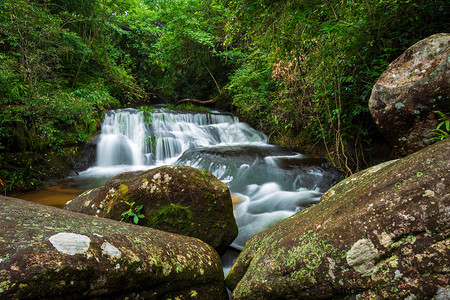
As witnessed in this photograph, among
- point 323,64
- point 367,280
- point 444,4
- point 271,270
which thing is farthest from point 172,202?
point 444,4

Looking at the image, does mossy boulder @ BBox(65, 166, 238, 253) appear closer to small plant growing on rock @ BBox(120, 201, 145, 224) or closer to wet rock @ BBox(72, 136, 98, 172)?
small plant growing on rock @ BBox(120, 201, 145, 224)

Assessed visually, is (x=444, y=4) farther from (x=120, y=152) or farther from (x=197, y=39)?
(x=197, y=39)

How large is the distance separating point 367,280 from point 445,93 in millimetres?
2968

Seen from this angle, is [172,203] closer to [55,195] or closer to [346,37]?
[55,195]

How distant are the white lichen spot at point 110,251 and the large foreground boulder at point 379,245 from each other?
3.51 feet

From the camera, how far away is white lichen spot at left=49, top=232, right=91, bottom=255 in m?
1.30

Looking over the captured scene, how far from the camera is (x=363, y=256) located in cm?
128

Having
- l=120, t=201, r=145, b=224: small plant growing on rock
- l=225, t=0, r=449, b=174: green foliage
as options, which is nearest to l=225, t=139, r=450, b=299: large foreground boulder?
l=120, t=201, r=145, b=224: small plant growing on rock

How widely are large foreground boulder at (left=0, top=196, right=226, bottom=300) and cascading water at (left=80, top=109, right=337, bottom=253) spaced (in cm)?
195

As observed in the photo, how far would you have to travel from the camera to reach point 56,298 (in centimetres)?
120

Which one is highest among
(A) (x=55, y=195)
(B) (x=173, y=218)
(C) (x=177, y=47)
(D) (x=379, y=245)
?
(C) (x=177, y=47)

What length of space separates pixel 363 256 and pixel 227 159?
6.35 meters

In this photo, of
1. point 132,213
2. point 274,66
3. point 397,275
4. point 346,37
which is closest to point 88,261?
point 132,213

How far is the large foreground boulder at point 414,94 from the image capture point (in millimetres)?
2883
